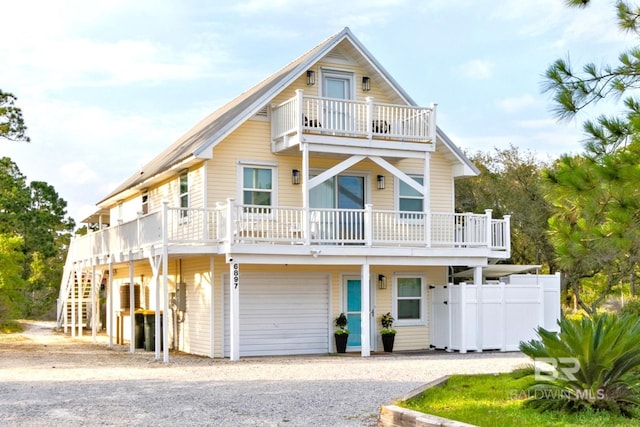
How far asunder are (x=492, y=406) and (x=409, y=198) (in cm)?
1452

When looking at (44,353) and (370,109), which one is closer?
(370,109)

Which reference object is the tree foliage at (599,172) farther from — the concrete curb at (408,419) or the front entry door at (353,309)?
the front entry door at (353,309)

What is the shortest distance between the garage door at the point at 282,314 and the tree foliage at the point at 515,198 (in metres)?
15.4

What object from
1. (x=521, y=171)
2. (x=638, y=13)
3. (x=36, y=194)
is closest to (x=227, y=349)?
(x=638, y=13)

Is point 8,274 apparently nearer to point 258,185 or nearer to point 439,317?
point 258,185

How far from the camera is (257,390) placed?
Answer: 14367 millimetres

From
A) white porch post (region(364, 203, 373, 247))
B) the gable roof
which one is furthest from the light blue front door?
the gable roof

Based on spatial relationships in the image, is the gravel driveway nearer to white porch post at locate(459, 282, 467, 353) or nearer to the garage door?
→ white porch post at locate(459, 282, 467, 353)

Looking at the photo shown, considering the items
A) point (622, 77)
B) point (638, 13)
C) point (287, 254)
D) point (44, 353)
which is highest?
point (638, 13)

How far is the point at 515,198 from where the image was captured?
36938mm

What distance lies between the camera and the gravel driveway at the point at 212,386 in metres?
11.6

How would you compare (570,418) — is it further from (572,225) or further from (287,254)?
(287,254)

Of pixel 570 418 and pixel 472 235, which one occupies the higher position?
pixel 472 235

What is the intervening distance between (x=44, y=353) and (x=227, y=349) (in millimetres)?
5576
